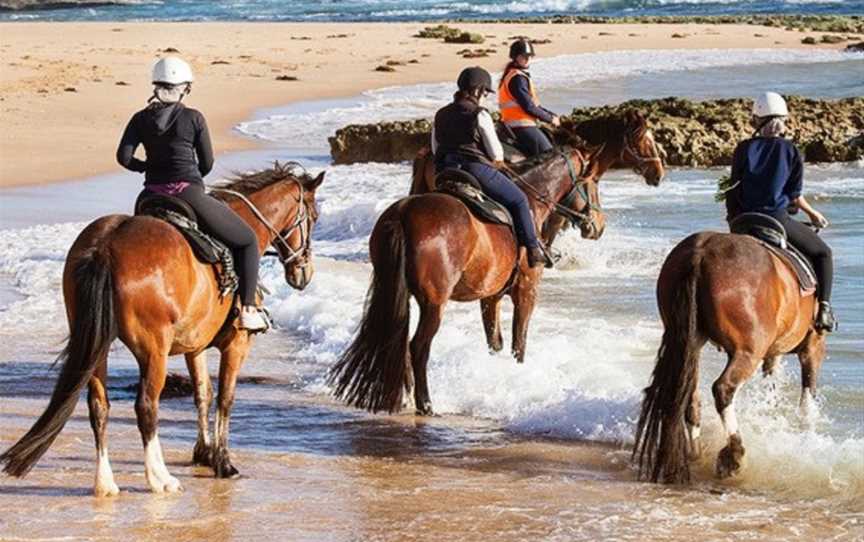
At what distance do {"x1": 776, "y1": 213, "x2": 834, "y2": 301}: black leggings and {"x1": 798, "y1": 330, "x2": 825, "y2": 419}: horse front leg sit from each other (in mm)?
343

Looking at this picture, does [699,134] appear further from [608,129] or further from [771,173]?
[771,173]

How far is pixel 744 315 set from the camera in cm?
904

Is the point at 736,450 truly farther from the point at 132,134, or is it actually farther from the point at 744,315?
the point at 132,134

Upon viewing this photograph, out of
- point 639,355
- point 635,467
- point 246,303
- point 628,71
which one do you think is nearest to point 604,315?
point 639,355

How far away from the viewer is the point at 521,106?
1489 cm

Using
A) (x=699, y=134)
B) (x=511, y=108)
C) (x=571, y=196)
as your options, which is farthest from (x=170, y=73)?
(x=699, y=134)

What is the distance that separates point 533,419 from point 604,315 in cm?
451

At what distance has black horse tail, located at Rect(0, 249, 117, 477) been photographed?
8.05m

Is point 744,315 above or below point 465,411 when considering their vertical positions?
above

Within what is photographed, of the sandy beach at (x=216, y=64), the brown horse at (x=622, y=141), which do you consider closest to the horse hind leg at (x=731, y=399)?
the brown horse at (x=622, y=141)

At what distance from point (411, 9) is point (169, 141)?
289 ft

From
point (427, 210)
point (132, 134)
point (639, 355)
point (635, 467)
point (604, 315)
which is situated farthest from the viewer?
point (604, 315)

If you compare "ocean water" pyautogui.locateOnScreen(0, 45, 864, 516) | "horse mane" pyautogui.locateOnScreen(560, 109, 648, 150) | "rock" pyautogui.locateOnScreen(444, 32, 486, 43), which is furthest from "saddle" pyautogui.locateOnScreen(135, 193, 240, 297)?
"rock" pyautogui.locateOnScreen(444, 32, 486, 43)

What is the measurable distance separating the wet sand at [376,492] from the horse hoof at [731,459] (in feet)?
0.33
